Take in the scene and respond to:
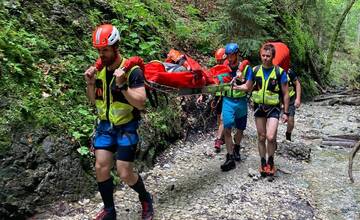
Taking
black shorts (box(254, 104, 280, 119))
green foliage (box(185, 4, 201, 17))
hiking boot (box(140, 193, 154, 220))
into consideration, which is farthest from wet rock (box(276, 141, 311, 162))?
green foliage (box(185, 4, 201, 17))

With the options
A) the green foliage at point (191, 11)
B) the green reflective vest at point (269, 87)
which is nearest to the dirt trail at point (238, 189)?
the green reflective vest at point (269, 87)

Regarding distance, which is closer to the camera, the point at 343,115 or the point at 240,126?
the point at 240,126

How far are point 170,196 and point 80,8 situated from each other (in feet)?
16.0

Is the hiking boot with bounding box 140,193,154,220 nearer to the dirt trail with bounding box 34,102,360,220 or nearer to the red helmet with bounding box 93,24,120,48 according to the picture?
the dirt trail with bounding box 34,102,360,220

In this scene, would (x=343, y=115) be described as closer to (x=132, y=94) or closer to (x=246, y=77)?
(x=246, y=77)

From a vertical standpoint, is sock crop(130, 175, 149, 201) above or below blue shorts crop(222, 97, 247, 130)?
below

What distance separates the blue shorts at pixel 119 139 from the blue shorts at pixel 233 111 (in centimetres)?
311

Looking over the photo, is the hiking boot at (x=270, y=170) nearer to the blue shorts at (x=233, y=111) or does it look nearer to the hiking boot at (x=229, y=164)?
the hiking boot at (x=229, y=164)

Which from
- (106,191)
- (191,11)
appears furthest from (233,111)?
(191,11)

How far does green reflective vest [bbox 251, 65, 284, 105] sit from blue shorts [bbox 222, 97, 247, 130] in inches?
21.8

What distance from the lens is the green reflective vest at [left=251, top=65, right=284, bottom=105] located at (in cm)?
738

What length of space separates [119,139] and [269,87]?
336cm

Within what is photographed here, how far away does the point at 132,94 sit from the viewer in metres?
4.70

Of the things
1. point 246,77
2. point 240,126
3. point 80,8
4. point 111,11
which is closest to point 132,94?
point 246,77
